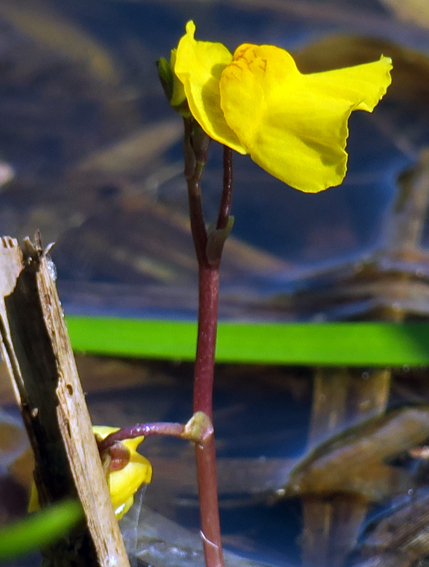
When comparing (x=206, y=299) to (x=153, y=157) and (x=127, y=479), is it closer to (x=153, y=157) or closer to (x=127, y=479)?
(x=127, y=479)

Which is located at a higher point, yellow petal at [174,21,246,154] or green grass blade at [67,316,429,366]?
green grass blade at [67,316,429,366]

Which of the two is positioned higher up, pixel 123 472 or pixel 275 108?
pixel 275 108

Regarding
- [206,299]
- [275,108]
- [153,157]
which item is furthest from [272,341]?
[153,157]

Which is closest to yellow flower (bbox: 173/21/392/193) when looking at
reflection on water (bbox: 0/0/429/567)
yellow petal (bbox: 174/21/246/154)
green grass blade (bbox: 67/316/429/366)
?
yellow petal (bbox: 174/21/246/154)

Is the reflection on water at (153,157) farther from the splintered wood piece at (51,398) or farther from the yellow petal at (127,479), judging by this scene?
the splintered wood piece at (51,398)

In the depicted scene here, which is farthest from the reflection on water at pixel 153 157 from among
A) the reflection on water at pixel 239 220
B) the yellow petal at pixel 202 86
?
the yellow petal at pixel 202 86

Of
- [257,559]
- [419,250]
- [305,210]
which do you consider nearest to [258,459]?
[257,559]

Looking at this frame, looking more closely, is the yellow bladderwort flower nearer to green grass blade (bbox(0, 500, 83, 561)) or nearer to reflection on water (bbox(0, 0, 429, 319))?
green grass blade (bbox(0, 500, 83, 561))
